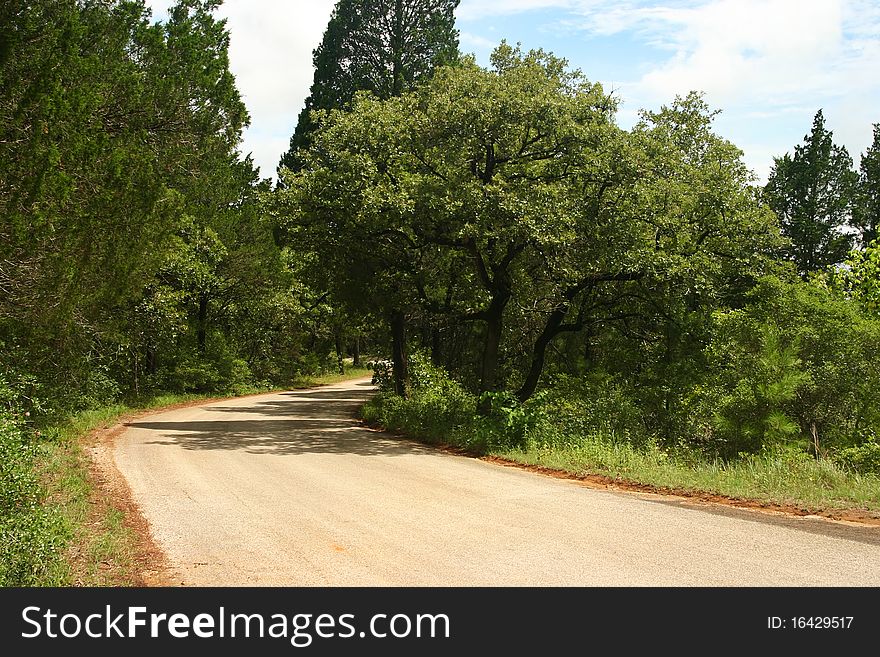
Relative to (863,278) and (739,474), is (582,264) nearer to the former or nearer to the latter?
(739,474)

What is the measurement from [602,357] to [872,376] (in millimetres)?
9010

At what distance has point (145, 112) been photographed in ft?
58.2

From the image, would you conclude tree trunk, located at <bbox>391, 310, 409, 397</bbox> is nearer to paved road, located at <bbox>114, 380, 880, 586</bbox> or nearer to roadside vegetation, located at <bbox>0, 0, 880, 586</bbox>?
roadside vegetation, located at <bbox>0, 0, 880, 586</bbox>

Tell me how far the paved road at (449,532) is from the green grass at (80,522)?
477 millimetres

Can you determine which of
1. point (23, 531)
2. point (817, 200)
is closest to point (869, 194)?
point (817, 200)

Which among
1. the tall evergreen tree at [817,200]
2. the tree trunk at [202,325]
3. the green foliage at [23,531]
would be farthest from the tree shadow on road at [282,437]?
the tall evergreen tree at [817,200]

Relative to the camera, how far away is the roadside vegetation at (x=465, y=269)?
1217 centimetres

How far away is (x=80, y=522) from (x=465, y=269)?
14688mm

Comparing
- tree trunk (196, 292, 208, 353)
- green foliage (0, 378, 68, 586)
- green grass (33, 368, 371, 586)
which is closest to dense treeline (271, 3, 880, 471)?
green grass (33, 368, 371, 586)

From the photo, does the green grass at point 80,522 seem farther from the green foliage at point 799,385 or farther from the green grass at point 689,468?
the green foliage at point 799,385

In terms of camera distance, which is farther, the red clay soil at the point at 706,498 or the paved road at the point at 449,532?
the red clay soil at the point at 706,498

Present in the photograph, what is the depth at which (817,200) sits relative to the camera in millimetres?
45812

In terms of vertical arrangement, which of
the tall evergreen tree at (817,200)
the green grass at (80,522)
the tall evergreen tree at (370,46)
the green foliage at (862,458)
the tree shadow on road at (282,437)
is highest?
the tall evergreen tree at (370,46)

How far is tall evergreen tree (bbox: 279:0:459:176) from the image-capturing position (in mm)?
42469
